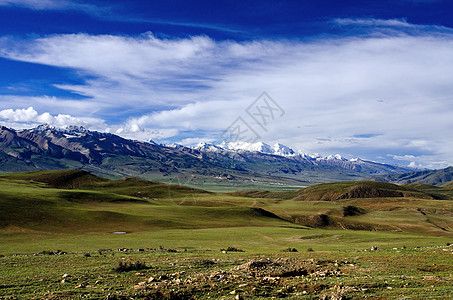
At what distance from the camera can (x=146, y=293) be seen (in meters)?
15.9

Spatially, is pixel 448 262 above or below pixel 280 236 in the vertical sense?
above

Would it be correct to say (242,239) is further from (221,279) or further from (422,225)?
(422,225)

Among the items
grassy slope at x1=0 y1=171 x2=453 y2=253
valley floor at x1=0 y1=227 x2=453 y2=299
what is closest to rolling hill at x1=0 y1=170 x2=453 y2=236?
grassy slope at x1=0 y1=171 x2=453 y2=253

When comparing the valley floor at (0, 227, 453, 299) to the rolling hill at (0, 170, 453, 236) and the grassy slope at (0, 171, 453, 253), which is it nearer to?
the grassy slope at (0, 171, 453, 253)

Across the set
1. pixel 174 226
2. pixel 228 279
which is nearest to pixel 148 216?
pixel 174 226

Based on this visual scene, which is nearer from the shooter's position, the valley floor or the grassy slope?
the valley floor

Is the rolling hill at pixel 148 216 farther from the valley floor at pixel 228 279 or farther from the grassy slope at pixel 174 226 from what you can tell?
the valley floor at pixel 228 279

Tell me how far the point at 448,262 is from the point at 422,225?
9407 cm

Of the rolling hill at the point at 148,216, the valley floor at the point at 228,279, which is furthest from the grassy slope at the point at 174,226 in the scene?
the valley floor at the point at 228,279

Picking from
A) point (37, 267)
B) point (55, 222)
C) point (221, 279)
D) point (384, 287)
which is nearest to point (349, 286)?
point (384, 287)

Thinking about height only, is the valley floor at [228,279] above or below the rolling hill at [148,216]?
above

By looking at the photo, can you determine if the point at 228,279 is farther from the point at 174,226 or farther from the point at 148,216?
the point at 148,216

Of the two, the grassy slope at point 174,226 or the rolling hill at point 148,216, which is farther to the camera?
the rolling hill at point 148,216

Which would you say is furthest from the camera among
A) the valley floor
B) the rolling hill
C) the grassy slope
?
the rolling hill
